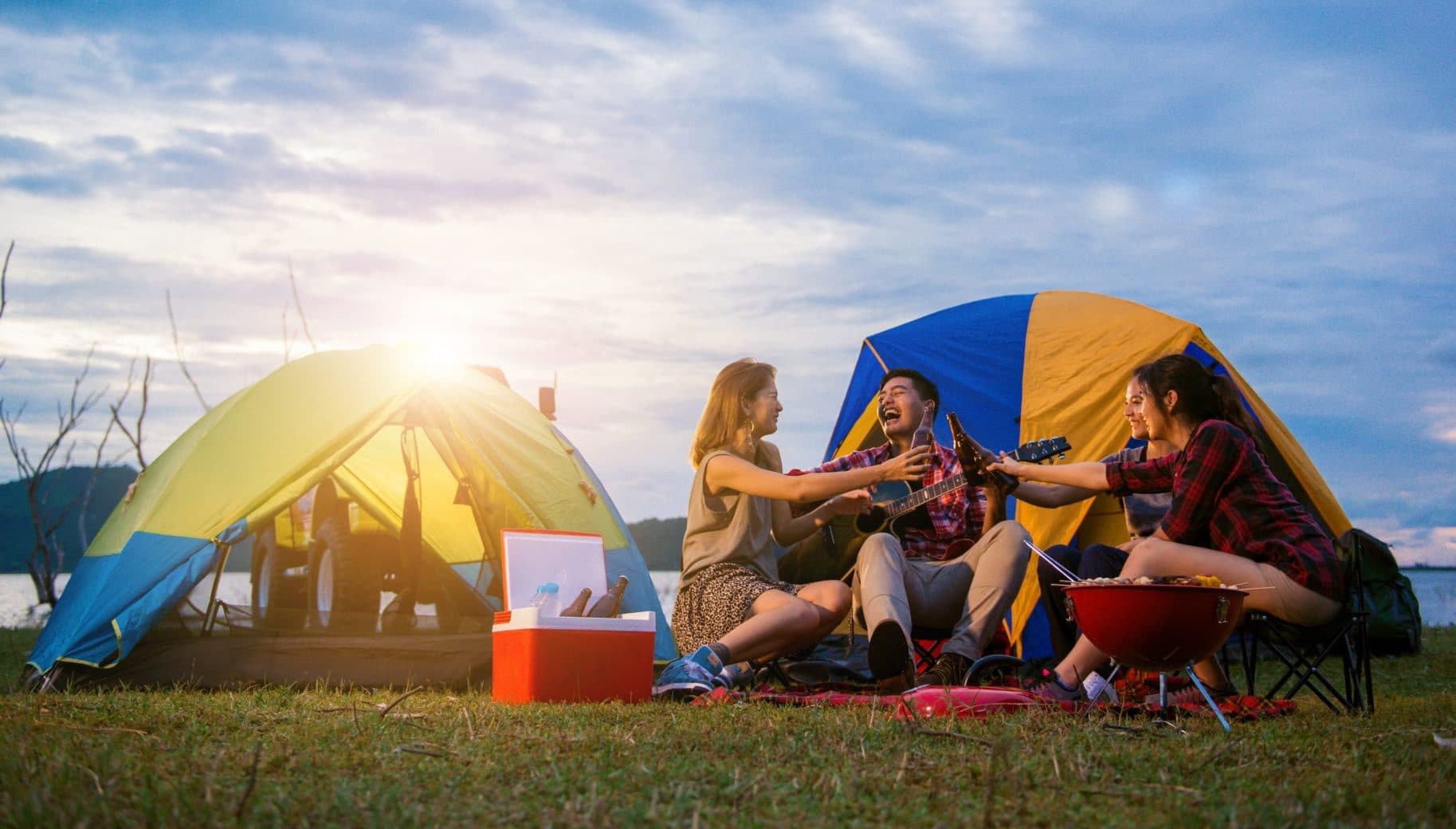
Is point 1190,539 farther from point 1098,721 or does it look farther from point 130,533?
point 130,533

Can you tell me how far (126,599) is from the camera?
4906mm

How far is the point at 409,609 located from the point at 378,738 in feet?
10.00

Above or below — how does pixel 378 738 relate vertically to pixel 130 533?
below

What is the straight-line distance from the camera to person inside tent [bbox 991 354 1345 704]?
3830 millimetres

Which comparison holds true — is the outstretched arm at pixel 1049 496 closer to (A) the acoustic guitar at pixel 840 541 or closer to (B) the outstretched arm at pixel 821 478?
(A) the acoustic guitar at pixel 840 541

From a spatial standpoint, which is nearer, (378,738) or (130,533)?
(378,738)

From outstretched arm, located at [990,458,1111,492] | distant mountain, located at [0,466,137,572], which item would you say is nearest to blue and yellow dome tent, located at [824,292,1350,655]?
outstretched arm, located at [990,458,1111,492]

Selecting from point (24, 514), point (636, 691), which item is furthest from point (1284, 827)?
point (24, 514)

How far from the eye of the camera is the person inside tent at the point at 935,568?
431cm

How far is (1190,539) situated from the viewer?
4062mm

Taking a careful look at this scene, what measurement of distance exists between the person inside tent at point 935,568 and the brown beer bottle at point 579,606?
1.06 meters

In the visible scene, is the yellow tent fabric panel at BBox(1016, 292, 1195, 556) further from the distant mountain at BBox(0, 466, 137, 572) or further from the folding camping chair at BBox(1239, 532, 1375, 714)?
the distant mountain at BBox(0, 466, 137, 572)

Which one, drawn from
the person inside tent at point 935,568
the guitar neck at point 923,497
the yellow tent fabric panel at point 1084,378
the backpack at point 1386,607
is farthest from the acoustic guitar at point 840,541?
the backpack at point 1386,607

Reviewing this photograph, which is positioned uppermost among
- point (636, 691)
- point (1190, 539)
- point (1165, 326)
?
point (1165, 326)
